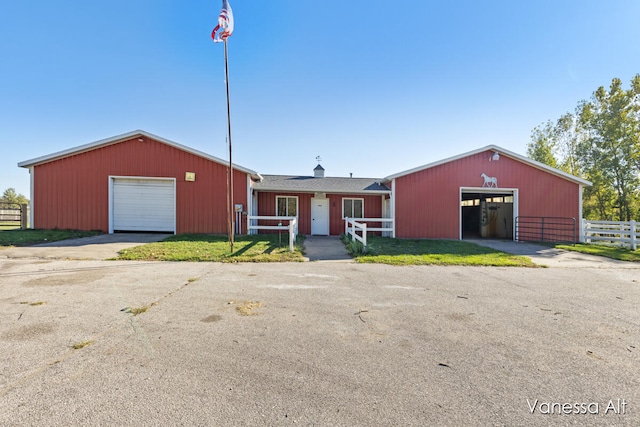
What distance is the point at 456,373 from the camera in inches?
95.7

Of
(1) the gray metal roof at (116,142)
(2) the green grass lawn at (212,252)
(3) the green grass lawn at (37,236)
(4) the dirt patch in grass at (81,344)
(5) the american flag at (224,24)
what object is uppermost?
(5) the american flag at (224,24)

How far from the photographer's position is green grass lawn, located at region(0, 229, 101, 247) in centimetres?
942

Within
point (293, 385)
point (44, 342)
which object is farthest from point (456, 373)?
point (44, 342)

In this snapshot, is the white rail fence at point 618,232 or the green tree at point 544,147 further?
the green tree at point 544,147

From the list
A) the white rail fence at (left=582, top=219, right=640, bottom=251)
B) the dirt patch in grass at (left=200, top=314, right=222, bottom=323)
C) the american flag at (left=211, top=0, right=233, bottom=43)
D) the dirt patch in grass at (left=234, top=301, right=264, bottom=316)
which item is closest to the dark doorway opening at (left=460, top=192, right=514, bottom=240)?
the white rail fence at (left=582, top=219, right=640, bottom=251)

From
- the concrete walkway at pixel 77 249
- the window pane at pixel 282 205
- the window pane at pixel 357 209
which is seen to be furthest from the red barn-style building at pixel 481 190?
the concrete walkway at pixel 77 249

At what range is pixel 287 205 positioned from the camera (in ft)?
52.5

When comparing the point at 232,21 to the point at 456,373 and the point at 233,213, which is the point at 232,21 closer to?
the point at 233,213

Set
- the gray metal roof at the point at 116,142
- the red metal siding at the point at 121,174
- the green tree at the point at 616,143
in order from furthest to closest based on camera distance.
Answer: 1. the green tree at the point at 616,143
2. the red metal siding at the point at 121,174
3. the gray metal roof at the point at 116,142

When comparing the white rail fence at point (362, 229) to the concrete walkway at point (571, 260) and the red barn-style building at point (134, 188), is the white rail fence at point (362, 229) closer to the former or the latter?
the concrete walkway at point (571, 260)

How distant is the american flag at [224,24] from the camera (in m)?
7.57

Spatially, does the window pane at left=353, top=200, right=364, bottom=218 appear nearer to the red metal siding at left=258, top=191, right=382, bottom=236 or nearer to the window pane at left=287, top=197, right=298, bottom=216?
the red metal siding at left=258, top=191, right=382, bottom=236

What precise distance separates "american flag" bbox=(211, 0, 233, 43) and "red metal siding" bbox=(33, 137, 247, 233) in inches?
237

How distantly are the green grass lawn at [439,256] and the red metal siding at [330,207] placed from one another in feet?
18.3
